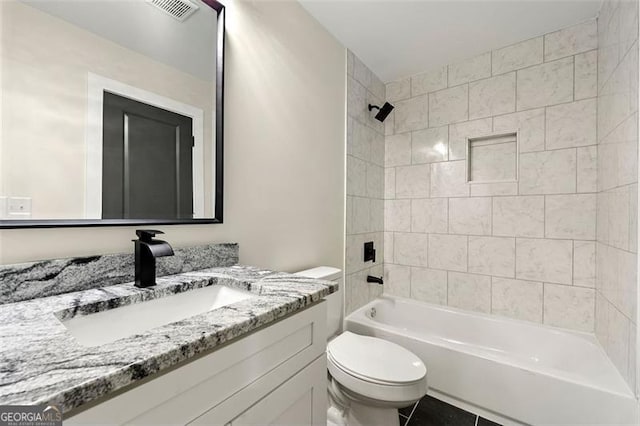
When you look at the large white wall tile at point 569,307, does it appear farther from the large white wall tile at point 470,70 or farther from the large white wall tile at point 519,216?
the large white wall tile at point 470,70

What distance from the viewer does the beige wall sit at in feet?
4.33

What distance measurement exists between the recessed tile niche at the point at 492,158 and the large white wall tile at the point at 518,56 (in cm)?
49

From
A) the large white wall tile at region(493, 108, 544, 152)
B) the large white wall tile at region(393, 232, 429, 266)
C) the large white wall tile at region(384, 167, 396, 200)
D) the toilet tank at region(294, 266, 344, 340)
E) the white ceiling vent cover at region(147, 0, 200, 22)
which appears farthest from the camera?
the large white wall tile at region(384, 167, 396, 200)

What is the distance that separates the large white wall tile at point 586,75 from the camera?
6.12 ft

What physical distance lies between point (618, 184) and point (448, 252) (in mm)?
1118

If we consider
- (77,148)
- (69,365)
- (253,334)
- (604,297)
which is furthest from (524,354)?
(77,148)

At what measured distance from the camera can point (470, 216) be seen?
228cm

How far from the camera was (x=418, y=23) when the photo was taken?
1.87 meters

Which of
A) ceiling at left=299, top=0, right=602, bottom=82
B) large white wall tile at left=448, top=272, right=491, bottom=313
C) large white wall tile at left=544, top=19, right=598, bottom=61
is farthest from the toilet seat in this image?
large white wall tile at left=544, top=19, right=598, bottom=61

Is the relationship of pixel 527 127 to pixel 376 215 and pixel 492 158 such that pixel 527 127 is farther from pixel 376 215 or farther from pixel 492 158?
pixel 376 215

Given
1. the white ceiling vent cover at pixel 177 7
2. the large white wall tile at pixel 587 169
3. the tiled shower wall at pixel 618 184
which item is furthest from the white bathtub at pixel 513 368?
the white ceiling vent cover at pixel 177 7

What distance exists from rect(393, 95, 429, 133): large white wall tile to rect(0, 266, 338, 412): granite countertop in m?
2.05

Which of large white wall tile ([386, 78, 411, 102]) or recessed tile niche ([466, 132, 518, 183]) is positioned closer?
recessed tile niche ([466, 132, 518, 183])

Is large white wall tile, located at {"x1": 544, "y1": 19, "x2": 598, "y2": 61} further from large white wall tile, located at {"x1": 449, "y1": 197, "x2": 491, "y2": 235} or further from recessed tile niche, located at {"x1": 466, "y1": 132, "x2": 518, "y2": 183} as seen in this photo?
large white wall tile, located at {"x1": 449, "y1": 197, "x2": 491, "y2": 235}
